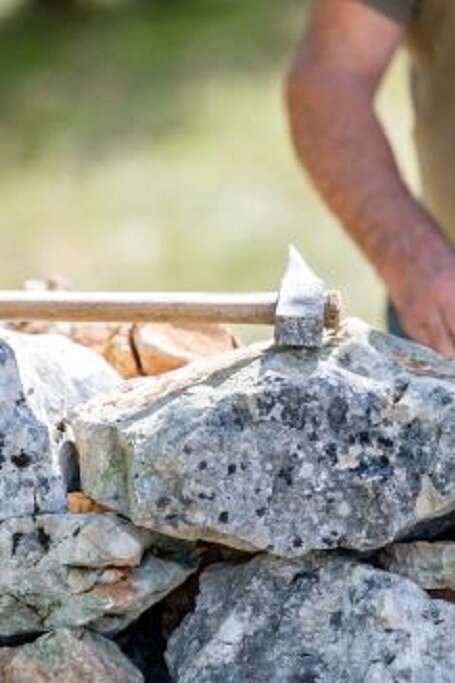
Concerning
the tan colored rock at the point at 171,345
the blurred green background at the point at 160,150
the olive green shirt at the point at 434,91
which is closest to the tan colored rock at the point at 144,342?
the tan colored rock at the point at 171,345

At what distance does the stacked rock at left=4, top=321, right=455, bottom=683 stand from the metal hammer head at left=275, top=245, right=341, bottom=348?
0.02m

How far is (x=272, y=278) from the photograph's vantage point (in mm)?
5672

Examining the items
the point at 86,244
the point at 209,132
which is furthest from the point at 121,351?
the point at 209,132

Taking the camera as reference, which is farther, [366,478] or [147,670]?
[147,670]

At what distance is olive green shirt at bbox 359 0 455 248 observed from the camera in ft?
9.29

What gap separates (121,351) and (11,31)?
6557 mm

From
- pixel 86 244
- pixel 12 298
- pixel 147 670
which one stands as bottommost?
pixel 86 244

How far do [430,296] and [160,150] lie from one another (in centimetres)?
447

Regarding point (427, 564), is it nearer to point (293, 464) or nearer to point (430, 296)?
point (293, 464)

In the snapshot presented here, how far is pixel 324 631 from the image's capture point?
169 centimetres

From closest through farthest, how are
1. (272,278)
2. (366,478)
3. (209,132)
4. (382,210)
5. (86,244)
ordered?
(366,478)
(382,210)
(272,278)
(86,244)
(209,132)

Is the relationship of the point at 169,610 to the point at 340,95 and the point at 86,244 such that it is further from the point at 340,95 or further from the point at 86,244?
the point at 86,244

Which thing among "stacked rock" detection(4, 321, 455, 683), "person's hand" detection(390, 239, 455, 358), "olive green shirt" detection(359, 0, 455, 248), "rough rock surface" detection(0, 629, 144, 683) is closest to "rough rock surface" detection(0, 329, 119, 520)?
"stacked rock" detection(4, 321, 455, 683)

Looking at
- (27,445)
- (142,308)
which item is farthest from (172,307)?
(27,445)
